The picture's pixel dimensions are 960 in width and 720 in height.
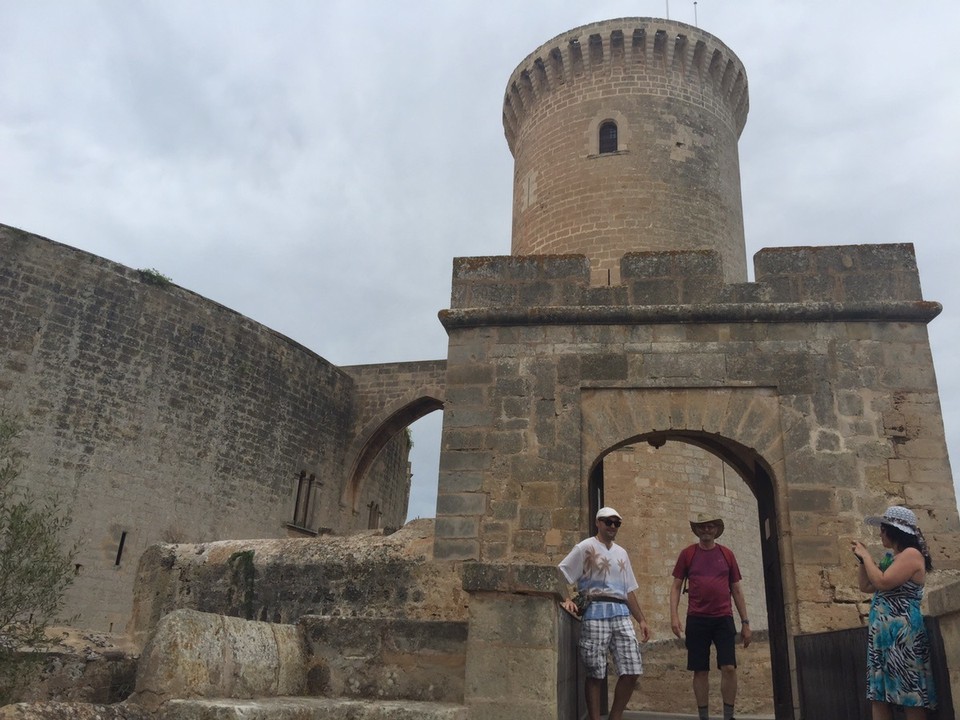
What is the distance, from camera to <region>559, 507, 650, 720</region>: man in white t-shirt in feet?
14.2

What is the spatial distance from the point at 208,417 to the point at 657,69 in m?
10.3

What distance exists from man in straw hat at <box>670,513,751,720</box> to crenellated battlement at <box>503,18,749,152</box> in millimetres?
11144

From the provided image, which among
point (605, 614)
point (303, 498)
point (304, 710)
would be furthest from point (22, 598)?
point (303, 498)

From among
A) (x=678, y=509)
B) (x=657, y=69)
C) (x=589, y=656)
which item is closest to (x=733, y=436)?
(x=589, y=656)

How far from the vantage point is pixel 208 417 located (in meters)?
14.6

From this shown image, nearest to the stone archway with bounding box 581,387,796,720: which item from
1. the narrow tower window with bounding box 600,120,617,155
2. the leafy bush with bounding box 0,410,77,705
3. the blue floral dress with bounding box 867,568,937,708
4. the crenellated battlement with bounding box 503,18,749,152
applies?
the blue floral dress with bounding box 867,568,937,708

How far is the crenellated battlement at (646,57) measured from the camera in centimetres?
1465

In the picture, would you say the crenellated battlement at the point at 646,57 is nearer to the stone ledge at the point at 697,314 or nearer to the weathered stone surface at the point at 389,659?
the stone ledge at the point at 697,314

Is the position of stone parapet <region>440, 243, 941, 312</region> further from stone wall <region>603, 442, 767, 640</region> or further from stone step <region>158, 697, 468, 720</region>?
stone wall <region>603, 442, 767, 640</region>

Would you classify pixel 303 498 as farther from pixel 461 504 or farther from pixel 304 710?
pixel 304 710

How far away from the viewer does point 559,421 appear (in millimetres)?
6180

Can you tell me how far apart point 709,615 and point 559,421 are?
1.76m

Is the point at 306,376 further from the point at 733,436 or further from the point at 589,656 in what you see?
the point at 589,656

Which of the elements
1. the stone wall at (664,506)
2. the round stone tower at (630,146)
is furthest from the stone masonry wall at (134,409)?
the stone wall at (664,506)
